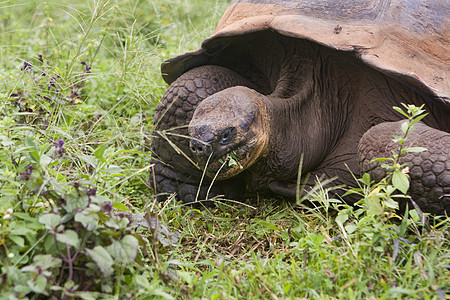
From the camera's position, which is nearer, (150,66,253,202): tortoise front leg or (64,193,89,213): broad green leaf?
(64,193,89,213): broad green leaf

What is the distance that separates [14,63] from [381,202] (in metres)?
3.22

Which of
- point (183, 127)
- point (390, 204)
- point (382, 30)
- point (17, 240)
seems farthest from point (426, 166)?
point (17, 240)

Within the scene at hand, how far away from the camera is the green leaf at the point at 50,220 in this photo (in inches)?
73.9

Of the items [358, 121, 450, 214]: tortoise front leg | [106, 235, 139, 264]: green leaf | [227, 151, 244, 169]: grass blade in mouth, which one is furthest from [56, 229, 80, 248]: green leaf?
[358, 121, 450, 214]: tortoise front leg

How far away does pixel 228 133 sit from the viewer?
8.89 feet

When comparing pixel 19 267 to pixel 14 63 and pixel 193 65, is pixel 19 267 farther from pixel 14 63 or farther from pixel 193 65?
pixel 14 63

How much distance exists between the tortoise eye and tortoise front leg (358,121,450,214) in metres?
0.69

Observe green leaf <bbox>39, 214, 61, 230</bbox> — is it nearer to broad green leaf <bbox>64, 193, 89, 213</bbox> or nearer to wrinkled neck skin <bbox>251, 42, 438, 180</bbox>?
broad green leaf <bbox>64, 193, 89, 213</bbox>

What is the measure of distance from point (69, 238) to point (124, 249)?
0.63 feet

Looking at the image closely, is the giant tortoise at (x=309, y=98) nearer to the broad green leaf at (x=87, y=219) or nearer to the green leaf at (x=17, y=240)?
the broad green leaf at (x=87, y=219)

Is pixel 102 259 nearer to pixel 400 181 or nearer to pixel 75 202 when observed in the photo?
pixel 75 202

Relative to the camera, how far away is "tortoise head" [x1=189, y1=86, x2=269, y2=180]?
2688 millimetres

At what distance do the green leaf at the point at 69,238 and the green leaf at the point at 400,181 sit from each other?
1.29 meters

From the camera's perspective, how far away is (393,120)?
120 inches
